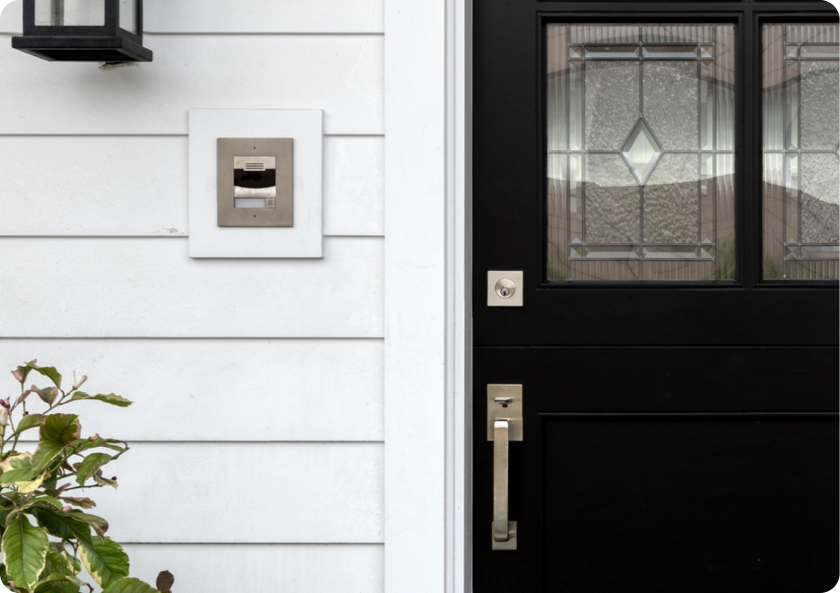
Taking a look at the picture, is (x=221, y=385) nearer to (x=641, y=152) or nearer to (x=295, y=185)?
(x=295, y=185)

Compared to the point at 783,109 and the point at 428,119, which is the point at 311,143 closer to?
the point at 428,119

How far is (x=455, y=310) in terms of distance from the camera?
142 cm

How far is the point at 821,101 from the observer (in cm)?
149

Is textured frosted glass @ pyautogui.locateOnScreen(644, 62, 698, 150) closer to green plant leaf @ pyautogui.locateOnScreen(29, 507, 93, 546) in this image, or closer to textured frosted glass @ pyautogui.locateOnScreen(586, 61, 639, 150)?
textured frosted glass @ pyautogui.locateOnScreen(586, 61, 639, 150)

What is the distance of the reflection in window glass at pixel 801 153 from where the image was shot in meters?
1.49

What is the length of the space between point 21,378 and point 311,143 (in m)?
0.66

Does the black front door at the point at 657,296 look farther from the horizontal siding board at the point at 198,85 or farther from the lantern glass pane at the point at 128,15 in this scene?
the lantern glass pane at the point at 128,15

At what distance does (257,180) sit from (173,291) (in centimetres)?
28

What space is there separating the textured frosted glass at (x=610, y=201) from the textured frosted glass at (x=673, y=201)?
1.3 inches

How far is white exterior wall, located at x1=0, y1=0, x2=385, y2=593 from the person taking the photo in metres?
1.37

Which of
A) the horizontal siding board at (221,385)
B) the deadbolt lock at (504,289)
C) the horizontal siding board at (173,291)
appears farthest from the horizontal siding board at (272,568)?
the deadbolt lock at (504,289)

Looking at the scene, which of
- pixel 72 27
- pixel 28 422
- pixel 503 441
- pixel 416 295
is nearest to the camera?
pixel 28 422

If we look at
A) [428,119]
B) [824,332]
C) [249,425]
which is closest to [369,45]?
[428,119]

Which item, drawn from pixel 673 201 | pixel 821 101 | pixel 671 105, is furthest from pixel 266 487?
pixel 821 101
